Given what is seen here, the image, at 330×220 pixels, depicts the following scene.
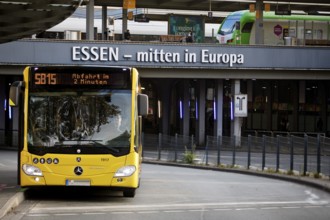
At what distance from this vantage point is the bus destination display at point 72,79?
1395 cm

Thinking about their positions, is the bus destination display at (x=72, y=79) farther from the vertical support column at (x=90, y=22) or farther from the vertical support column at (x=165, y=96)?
the vertical support column at (x=165, y=96)

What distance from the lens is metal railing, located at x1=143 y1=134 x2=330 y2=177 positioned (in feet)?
71.2

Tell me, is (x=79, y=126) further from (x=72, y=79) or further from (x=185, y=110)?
(x=185, y=110)

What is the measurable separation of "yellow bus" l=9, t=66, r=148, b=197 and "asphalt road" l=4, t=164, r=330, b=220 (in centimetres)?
65

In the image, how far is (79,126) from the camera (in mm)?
13797

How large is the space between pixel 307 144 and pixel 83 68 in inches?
422

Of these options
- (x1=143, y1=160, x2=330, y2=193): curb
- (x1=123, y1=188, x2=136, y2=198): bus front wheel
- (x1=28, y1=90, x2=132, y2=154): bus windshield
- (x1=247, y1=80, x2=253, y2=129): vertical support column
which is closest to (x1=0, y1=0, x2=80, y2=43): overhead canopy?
(x1=28, y1=90, x2=132, y2=154): bus windshield

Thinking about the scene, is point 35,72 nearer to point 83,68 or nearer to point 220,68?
point 83,68

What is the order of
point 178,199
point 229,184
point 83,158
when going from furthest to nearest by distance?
point 229,184
point 178,199
point 83,158

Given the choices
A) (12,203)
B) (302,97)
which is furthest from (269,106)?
(12,203)

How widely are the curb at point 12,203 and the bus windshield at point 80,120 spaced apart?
1041mm

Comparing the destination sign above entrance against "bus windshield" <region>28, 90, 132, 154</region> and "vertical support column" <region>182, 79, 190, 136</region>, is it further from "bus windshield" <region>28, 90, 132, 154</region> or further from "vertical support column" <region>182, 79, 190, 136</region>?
"bus windshield" <region>28, 90, 132, 154</region>

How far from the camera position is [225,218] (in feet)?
38.8

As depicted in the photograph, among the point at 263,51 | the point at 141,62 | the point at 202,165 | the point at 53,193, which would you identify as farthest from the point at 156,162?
the point at 53,193
